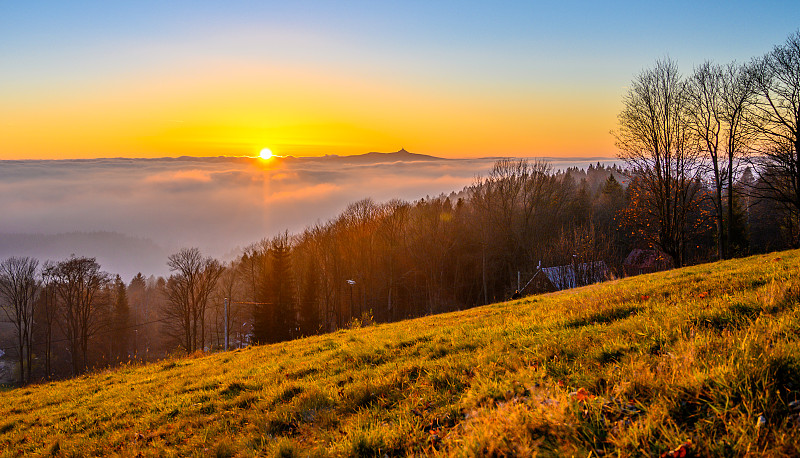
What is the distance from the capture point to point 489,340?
609cm

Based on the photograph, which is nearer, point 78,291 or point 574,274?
point 574,274

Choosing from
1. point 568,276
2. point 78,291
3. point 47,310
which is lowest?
point 47,310

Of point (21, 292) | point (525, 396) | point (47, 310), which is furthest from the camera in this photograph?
point (47, 310)

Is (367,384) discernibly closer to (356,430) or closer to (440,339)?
(356,430)

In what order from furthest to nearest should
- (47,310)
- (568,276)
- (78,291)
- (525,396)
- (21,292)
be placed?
(47,310), (78,291), (21,292), (568,276), (525,396)

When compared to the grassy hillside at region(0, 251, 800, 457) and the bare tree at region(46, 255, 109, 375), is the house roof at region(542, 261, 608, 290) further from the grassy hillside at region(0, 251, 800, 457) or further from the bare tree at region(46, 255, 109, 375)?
the bare tree at region(46, 255, 109, 375)

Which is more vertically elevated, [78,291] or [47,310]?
[78,291]

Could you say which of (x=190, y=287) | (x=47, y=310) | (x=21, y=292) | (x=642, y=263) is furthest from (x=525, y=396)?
(x=47, y=310)

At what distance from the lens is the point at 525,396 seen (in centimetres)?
370

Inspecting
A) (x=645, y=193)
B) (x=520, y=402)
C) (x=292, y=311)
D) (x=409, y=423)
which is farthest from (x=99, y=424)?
(x=292, y=311)

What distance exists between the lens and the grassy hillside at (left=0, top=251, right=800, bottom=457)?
2.76m

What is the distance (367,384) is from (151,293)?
125 metres

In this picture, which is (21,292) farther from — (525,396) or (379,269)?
(525,396)

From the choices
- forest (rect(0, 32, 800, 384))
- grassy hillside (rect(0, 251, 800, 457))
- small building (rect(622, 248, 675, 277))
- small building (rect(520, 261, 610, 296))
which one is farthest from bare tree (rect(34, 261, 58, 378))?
small building (rect(622, 248, 675, 277))
